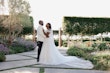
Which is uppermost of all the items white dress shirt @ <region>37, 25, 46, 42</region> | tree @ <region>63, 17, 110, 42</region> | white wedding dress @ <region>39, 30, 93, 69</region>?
tree @ <region>63, 17, 110, 42</region>

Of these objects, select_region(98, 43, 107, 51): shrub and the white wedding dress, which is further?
select_region(98, 43, 107, 51): shrub

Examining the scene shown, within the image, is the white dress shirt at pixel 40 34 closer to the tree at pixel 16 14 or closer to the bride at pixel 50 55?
the bride at pixel 50 55

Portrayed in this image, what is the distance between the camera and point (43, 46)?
1226 cm

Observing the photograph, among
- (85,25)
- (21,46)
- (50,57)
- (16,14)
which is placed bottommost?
(50,57)

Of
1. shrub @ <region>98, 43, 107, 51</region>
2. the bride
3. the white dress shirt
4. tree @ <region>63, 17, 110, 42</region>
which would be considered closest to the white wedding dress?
the bride

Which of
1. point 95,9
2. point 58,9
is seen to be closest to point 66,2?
point 58,9

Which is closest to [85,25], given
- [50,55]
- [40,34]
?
[40,34]

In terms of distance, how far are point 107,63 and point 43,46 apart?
105 inches

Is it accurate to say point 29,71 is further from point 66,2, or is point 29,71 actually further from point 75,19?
point 66,2

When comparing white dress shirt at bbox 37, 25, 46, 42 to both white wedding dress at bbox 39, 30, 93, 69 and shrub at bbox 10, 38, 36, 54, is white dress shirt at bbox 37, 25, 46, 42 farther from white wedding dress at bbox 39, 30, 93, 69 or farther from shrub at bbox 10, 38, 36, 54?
shrub at bbox 10, 38, 36, 54

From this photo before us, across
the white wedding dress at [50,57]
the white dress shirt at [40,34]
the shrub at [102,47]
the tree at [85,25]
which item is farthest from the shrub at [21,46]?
the tree at [85,25]

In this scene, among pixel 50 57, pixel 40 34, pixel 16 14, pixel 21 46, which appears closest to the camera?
pixel 50 57

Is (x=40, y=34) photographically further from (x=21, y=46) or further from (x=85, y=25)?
(x=85, y=25)

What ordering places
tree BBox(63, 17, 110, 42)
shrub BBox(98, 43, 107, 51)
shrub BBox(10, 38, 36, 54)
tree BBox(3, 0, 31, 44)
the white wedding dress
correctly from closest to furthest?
the white wedding dress, shrub BBox(10, 38, 36, 54), tree BBox(3, 0, 31, 44), shrub BBox(98, 43, 107, 51), tree BBox(63, 17, 110, 42)
